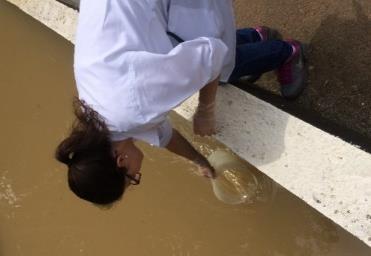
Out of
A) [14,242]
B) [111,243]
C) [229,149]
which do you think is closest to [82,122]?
[229,149]

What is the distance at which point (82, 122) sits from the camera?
1.56 m

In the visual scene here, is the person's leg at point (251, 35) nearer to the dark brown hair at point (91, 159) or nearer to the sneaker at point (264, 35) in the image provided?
the sneaker at point (264, 35)

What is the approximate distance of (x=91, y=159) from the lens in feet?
5.03

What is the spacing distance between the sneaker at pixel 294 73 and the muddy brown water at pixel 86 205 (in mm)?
457

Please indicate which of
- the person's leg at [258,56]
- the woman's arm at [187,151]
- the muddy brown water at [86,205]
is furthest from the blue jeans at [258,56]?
the muddy brown water at [86,205]

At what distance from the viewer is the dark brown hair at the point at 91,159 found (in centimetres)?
152

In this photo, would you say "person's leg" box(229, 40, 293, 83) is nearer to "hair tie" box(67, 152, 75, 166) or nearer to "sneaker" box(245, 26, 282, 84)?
"sneaker" box(245, 26, 282, 84)

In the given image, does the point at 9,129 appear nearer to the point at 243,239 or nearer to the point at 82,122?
the point at 243,239

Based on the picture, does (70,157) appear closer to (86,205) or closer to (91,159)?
(91,159)

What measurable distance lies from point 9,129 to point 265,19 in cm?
203

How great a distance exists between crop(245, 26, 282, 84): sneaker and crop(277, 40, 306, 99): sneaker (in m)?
0.14

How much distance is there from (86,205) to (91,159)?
5.20 ft

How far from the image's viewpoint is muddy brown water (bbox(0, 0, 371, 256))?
2.39 metres

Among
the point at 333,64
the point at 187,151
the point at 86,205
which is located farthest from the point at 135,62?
the point at 86,205
